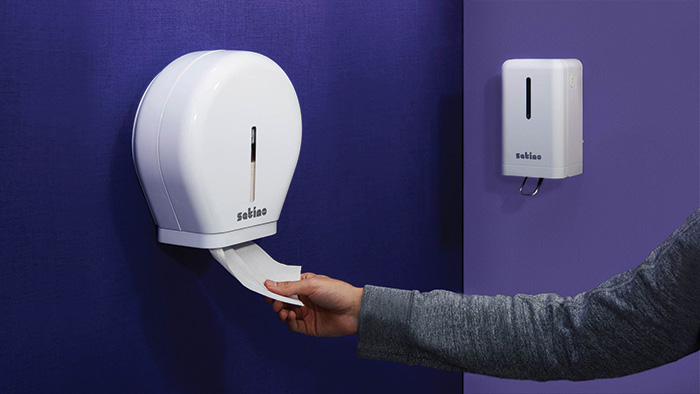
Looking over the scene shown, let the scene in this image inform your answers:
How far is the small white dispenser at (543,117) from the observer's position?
1457 millimetres

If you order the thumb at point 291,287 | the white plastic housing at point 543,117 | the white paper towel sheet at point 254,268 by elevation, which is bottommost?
the thumb at point 291,287

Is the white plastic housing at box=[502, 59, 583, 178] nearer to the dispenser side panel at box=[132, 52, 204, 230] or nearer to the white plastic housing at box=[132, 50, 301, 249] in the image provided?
the white plastic housing at box=[132, 50, 301, 249]

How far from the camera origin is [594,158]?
1535mm

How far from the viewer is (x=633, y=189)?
150 cm

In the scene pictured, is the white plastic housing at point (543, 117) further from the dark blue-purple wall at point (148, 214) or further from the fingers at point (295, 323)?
the fingers at point (295, 323)

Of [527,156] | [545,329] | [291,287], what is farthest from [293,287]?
[527,156]

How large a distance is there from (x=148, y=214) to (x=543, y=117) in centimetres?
83

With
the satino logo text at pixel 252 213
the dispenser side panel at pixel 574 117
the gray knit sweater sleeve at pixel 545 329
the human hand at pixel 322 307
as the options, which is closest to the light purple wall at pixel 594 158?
the dispenser side panel at pixel 574 117

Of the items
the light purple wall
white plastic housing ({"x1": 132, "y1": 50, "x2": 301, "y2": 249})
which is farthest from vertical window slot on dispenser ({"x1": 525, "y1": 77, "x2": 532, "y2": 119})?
white plastic housing ({"x1": 132, "y1": 50, "x2": 301, "y2": 249})

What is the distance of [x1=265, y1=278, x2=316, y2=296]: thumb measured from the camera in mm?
998

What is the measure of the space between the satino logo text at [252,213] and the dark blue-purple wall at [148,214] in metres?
0.13

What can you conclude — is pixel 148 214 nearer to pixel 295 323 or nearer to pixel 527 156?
pixel 295 323

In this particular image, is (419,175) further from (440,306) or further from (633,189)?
(440,306)

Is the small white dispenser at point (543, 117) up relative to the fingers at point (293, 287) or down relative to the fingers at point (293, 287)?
up
